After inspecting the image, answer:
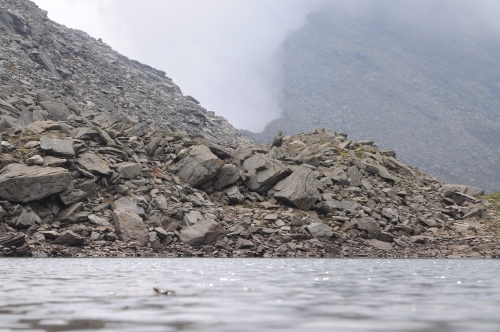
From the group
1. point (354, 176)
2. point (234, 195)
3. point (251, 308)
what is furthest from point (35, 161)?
point (251, 308)

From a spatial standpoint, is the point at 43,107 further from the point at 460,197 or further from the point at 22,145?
the point at 460,197

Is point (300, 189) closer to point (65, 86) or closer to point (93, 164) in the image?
point (93, 164)

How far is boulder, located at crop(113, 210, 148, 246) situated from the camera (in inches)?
1697

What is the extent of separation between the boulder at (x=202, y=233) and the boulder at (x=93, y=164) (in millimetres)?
10651

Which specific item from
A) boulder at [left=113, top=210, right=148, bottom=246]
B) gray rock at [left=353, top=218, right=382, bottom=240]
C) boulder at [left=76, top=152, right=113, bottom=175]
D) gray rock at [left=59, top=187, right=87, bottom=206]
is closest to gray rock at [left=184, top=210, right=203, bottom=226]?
boulder at [left=113, top=210, right=148, bottom=246]

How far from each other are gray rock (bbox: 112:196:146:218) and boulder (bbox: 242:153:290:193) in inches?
624

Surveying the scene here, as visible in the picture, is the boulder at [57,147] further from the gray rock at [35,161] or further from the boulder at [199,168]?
the boulder at [199,168]

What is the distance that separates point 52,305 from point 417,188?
66.2m

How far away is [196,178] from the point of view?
56312 mm

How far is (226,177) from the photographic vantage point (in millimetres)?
57906

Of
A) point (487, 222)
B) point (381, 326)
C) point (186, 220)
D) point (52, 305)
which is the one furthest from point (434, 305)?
point (487, 222)

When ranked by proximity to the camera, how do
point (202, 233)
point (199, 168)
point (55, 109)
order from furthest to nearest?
point (55, 109) < point (199, 168) < point (202, 233)

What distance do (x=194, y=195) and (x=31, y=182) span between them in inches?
666

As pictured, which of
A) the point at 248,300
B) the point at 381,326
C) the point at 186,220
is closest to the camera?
the point at 381,326
